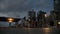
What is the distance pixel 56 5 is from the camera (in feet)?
178

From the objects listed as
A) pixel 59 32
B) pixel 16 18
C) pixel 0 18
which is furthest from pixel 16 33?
pixel 16 18

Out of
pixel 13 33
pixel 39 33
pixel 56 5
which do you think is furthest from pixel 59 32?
pixel 56 5

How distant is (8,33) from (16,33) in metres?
0.42

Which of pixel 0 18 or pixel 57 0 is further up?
pixel 57 0

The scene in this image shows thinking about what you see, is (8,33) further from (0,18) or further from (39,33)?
(0,18)

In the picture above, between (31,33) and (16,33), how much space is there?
1.83 feet

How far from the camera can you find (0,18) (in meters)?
21.3

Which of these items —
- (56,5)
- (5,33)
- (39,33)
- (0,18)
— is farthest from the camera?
(56,5)

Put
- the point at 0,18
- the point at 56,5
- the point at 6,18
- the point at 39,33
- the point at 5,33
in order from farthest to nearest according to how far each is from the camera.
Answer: the point at 56,5
the point at 6,18
the point at 0,18
the point at 39,33
the point at 5,33

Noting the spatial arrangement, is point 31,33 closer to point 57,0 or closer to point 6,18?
point 6,18

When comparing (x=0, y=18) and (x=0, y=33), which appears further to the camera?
(x=0, y=18)

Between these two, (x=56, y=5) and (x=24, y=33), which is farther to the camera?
(x=56, y=5)

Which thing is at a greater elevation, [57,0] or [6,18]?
[57,0]

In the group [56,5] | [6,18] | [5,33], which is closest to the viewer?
[5,33]
